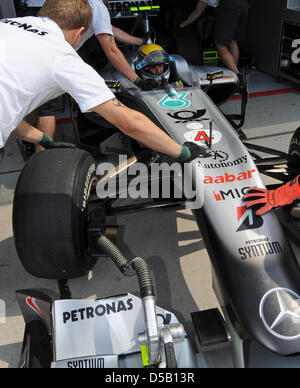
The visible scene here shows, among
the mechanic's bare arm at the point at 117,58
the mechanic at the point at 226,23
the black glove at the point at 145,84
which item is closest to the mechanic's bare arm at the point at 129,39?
the mechanic's bare arm at the point at 117,58

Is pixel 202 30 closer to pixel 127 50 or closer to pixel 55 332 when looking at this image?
pixel 127 50

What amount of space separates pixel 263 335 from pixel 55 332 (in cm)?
77

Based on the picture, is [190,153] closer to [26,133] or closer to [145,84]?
[26,133]

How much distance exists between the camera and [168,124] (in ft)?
7.14

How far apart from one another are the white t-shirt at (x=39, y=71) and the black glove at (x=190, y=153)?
439 mm

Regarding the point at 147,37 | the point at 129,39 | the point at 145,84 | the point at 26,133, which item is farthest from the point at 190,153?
the point at 129,39

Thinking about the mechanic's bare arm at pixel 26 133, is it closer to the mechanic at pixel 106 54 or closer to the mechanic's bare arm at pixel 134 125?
the mechanic at pixel 106 54

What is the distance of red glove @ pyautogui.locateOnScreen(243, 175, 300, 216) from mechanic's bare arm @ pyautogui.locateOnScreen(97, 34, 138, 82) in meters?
1.49

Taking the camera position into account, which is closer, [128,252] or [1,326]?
[1,326]

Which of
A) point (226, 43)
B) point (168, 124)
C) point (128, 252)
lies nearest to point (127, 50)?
point (226, 43)

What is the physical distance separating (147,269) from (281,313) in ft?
1.61

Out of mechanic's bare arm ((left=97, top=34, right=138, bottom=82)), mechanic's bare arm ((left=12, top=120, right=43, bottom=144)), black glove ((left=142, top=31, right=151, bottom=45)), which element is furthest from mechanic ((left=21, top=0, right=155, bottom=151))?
mechanic's bare arm ((left=12, top=120, right=43, bottom=144))

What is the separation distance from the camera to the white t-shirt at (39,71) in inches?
56.1

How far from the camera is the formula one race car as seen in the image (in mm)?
1279
